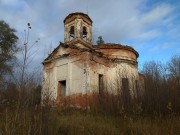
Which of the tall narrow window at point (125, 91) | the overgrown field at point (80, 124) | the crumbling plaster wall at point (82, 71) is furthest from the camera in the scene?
the crumbling plaster wall at point (82, 71)

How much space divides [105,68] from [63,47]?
4.20m

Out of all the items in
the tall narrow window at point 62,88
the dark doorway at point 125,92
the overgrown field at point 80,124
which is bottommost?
the overgrown field at point 80,124

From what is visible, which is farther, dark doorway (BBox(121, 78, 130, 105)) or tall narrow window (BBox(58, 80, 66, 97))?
tall narrow window (BBox(58, 80, 66, 97))

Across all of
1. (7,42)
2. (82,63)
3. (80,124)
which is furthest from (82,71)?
(7,42)

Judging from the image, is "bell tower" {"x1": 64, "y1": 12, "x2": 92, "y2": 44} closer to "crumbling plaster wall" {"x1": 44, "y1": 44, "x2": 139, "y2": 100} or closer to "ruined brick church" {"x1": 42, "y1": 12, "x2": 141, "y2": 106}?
"ruined brick church" {"x1": 42, "y1": 12, "x2": 141, "y2": 106}

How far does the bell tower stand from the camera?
73.1ft

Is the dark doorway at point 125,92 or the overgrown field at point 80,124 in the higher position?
the dark doorway at point 125,92

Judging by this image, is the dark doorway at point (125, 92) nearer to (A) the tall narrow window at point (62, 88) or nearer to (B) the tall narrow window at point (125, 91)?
(B) the tall narrow window at point (125, 91)

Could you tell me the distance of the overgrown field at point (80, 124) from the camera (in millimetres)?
5488

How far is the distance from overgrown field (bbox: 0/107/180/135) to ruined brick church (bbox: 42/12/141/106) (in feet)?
27.1

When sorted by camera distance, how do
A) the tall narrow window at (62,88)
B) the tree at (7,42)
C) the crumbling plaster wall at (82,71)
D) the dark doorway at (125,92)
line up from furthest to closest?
Result: the tree at (7,42) < the tall narrow window at (62,88) < the crumbling plaster wall at (82,71) < the dark doorway at (125,92)

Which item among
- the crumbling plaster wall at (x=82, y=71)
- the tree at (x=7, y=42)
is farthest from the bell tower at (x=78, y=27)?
the tree at (x=7, y=42)

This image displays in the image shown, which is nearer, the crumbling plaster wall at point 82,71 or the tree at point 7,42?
the crumbling plaster wall at point 82,71

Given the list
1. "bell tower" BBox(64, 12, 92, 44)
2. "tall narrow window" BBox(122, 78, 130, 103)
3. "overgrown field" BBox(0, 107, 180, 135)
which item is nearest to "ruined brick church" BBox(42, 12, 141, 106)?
"bell tower" BBox(64, 12, 92, 44)
